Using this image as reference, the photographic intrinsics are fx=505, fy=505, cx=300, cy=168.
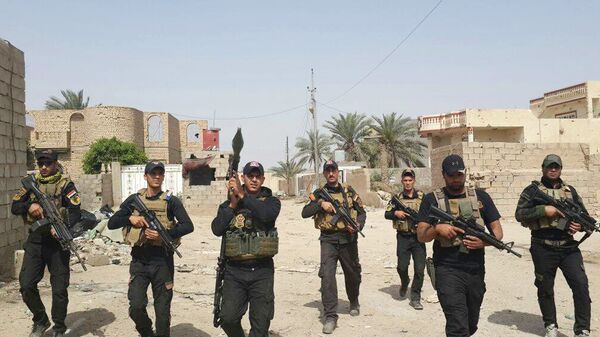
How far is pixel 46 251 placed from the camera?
454 centimetres

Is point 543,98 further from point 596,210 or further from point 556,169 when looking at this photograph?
point 556,169

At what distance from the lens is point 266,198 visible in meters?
3.86

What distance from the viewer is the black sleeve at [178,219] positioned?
413 centimetres

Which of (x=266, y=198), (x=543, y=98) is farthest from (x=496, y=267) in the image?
(x=543, y=98)

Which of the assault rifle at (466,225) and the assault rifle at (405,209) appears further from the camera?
the assault rifle at (405,209)

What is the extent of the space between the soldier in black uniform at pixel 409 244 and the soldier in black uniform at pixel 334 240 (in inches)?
29.3

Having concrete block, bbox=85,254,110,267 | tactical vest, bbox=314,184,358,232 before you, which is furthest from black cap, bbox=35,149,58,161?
concrete block, bbox=85,254,110,267

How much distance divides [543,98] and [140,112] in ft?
107

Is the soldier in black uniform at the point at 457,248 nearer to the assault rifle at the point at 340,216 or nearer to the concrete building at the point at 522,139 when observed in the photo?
the assault rifle at the point at 340,216

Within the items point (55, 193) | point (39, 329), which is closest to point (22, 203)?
point (55, 193)

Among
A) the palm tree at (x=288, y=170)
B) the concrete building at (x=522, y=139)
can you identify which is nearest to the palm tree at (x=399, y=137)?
the concrete building at (x=522, y=139)

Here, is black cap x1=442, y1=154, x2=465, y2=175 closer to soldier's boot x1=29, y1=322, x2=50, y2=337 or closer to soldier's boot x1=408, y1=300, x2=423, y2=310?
soldier's boot x1=408, y1=300, x2=423, y2=310

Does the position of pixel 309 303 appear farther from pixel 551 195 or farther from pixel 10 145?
pixel 10 145

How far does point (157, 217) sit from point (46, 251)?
4.06ft
